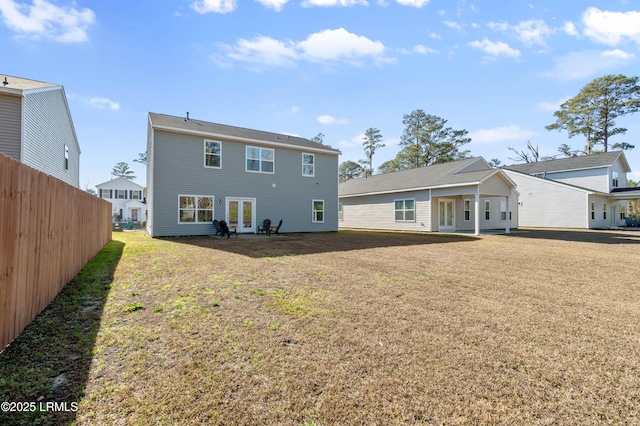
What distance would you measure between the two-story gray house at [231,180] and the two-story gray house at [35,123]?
382 centimetres

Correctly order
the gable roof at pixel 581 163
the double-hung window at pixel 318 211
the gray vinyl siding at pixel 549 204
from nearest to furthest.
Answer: the double-hung window at pixel 318 211 < the gray vinyl siding at pixel 549 204 < the gable roof at pixel 581 163

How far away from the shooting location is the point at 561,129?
35.2 m

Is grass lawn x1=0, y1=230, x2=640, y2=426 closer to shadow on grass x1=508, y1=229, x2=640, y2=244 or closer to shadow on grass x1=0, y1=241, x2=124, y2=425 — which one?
shadow on grass x1=0, y1=241, x2=124, y2=425

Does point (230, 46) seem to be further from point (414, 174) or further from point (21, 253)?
point (414, 174)

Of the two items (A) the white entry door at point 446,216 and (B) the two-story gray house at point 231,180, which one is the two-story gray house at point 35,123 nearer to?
(B) the two-story gray house at point 231,180

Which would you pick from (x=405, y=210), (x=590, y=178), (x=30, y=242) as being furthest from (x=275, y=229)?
(x=590, y=178)

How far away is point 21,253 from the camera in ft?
9.94

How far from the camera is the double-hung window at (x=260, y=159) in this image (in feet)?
52.9

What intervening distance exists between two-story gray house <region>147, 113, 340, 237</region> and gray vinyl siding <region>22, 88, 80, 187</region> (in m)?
3.80

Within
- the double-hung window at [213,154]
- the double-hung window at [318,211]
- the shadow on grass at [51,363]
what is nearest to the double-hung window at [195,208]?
the double-hung window at [213,154]

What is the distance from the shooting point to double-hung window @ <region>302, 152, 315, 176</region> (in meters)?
17.9

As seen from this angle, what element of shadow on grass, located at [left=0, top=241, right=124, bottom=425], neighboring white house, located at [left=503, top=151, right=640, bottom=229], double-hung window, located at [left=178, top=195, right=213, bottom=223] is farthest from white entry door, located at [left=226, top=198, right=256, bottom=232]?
neighboring white house, located at [left=503, top=151, right=640, bottom=229]

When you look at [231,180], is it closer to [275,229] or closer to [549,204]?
[275,229]

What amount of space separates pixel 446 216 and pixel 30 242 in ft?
66.7
